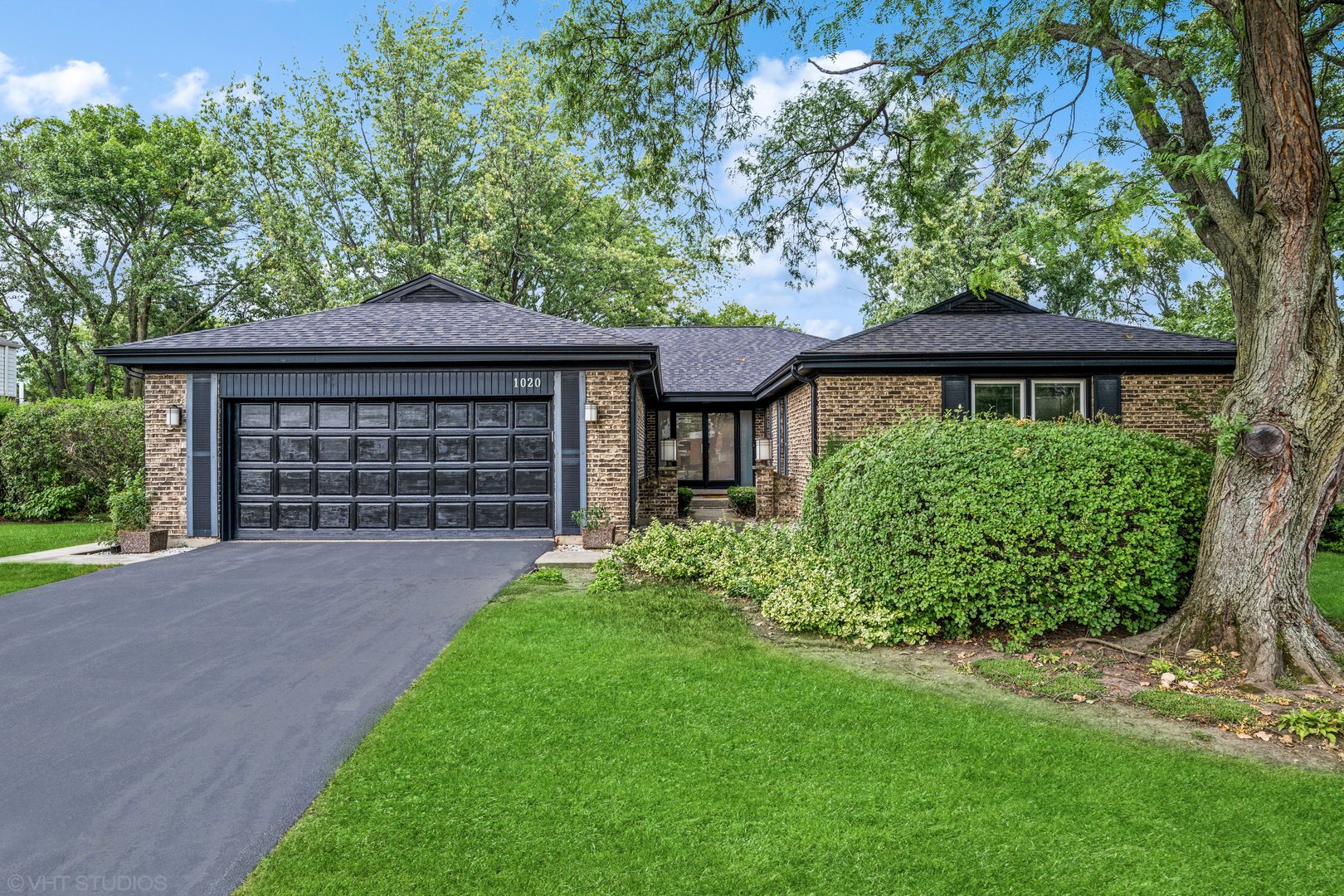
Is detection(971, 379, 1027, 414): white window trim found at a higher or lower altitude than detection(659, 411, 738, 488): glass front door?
higher

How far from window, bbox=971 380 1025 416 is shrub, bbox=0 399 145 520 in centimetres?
1516

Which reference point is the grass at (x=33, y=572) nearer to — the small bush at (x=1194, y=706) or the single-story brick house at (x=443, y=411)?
the single-story brick house at (x=443, y=411)

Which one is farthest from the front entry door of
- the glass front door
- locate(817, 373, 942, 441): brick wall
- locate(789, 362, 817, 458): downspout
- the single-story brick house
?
the single-story brick house

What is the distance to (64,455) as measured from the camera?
13.2 metres

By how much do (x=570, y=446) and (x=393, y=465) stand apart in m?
2.63

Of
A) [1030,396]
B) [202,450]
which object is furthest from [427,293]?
[1030,396]

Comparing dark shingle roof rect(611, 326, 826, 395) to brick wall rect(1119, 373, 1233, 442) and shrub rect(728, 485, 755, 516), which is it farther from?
brick wall rect(1119, 373, 1233, 442)

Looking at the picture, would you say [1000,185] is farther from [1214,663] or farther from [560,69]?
[1214,663]

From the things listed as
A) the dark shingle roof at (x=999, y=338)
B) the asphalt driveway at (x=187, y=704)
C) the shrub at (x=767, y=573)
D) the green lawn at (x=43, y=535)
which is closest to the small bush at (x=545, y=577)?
the asphalt driveway at (x=187, y=704)

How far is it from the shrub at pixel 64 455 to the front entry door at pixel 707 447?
11.8 m

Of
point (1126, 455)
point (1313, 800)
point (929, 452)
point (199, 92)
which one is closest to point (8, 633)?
point (929, 452)

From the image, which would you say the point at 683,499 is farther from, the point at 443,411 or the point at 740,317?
the point at 740,317

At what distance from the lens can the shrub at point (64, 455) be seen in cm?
1305

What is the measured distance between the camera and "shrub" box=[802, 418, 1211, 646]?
15.3 ft
